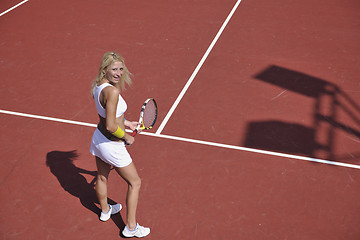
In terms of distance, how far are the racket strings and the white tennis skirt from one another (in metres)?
0.78

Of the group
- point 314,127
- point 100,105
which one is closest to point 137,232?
point 100,105

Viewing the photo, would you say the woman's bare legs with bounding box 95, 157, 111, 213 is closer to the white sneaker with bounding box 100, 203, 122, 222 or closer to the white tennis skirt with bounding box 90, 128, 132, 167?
A: the white sneaker with bounding box 100, 203, 122, 222

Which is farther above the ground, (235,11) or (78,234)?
(235,11)

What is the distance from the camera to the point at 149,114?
18.5 feet

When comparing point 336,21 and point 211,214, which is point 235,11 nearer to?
point 336,21

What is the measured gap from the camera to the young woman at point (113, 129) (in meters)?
4.49

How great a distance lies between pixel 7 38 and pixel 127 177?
6875 mm

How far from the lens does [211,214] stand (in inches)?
223

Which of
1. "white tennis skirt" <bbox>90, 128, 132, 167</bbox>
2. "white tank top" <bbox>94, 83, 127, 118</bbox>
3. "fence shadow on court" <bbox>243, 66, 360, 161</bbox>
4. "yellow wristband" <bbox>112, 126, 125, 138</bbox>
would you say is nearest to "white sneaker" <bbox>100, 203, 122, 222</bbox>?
"white tennis skirt" <bbox>90, 128, 132, 167</bbox>

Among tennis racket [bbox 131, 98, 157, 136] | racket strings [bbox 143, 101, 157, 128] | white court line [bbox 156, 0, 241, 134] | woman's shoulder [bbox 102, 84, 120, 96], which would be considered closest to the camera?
woman's shoulder [bbox 102, 84, 120, 96]

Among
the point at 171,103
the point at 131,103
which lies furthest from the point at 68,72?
the point at 171,103

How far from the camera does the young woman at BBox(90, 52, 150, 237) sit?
4.49 m

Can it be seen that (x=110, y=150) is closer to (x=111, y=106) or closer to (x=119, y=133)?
(x=119, y=133)

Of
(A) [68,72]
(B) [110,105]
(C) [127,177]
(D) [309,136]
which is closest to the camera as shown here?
(B) [110,105]
